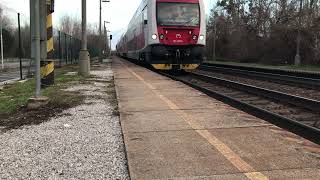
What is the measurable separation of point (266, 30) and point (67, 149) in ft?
196

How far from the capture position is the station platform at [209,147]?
203 inches

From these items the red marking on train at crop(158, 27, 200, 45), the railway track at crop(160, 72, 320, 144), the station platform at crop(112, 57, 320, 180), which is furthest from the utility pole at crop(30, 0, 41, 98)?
the red marking on train at crop(158, 27, 200, 45)

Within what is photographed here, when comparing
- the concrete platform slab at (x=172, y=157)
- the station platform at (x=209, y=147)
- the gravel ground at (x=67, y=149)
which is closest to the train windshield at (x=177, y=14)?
the station platform at (x=209, y=147)

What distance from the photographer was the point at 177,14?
2177 cm

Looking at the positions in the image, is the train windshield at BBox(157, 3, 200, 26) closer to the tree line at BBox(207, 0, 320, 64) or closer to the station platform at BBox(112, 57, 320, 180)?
the station platform at BBox(112, 57, 320, 180)

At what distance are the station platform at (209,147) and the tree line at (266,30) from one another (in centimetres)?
3831

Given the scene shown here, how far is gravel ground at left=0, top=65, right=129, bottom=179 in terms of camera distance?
5.24 m

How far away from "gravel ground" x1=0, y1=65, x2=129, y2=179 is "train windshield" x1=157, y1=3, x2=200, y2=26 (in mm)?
12948

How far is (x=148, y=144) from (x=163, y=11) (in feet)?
51.6

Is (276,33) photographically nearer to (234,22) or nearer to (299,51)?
(299,51)

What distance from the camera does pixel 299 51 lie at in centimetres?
4816

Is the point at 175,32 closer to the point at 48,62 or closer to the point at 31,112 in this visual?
the point at 48,62

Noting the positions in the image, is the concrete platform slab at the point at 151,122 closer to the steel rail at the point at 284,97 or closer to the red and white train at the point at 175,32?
the steel rail at the point at 284,97

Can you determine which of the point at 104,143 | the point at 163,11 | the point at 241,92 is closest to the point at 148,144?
the point at 104,143
